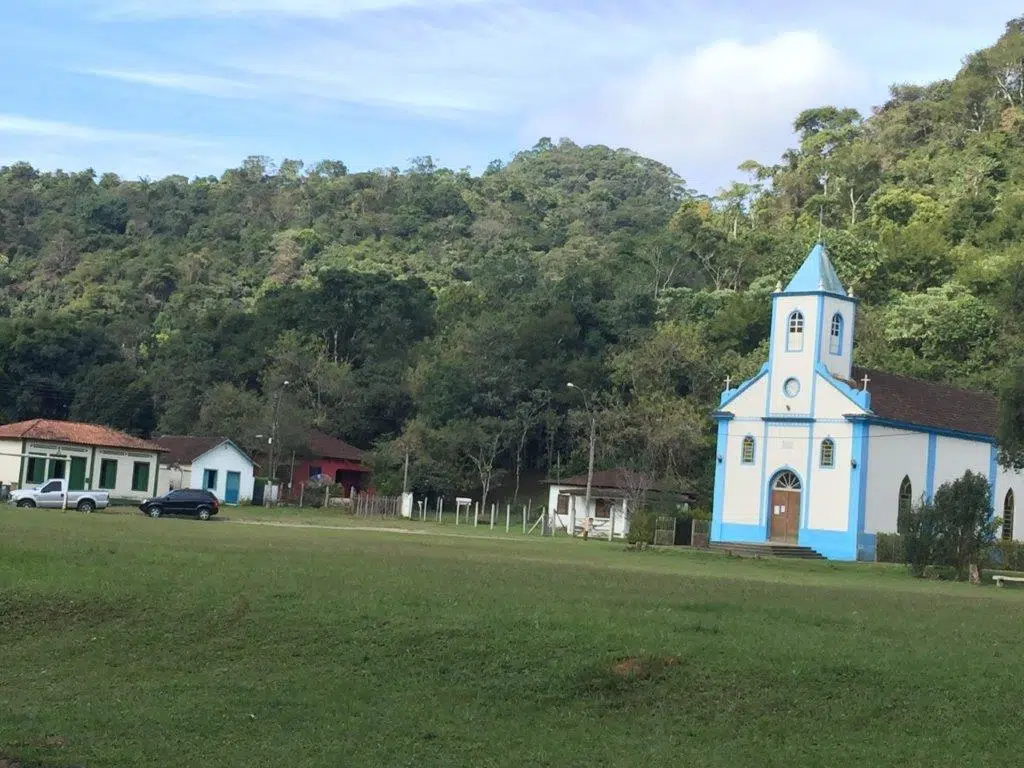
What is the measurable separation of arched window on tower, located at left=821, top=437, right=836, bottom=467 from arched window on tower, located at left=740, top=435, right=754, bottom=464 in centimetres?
330

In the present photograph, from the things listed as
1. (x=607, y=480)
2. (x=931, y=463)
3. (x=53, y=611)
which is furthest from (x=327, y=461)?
(x=53, y=611)

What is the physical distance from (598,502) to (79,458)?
2485cm

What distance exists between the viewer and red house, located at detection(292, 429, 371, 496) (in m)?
85.2

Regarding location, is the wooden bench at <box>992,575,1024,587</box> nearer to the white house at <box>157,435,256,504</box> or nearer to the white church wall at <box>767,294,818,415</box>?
the white church wall at <box>767,294,818,415</box>

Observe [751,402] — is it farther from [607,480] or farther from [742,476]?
[607,480]

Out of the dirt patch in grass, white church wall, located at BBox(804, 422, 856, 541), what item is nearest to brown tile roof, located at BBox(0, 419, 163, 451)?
white church wall, located at BBox(804, 422, 856, 541)

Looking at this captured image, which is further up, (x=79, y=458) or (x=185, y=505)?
(x=79, y=458)

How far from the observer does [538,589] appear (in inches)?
957

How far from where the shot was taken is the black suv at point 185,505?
186 ft

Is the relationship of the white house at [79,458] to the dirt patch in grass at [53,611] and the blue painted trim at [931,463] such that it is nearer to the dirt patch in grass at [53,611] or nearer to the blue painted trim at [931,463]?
the blue painted trim at [931,463]

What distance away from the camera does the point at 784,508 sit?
197 feet

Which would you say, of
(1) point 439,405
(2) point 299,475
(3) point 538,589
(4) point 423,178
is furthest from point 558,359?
(4) point 423,178

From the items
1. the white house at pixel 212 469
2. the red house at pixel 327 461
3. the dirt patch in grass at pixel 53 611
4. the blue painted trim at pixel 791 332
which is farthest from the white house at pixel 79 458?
the dirt patch in grass at pixel 53 611

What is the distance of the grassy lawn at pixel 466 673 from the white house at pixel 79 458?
43.6 m
